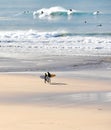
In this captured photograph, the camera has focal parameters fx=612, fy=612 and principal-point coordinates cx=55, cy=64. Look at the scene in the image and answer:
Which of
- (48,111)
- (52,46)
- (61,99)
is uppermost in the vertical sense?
(52,46)

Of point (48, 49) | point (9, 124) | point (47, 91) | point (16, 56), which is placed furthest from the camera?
point (48, 49)

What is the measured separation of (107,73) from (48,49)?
32.0ft

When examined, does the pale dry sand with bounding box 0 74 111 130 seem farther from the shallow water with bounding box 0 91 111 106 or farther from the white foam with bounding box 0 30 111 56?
the white foam with bounding box 0 30 111 56

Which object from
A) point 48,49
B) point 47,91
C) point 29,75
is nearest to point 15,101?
point 47,91

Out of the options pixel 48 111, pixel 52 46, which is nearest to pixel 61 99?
pixel 48 111

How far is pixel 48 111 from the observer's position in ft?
47.5

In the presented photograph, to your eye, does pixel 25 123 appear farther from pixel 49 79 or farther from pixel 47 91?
pixel 49 79

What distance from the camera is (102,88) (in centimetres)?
1828

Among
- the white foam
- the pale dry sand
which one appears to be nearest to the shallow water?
the pale dry sand

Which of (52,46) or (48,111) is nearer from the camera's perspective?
(48,111)

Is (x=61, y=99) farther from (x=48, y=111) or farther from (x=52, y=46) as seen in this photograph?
(x=52, y=46)

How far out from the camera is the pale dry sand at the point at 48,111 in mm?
13000

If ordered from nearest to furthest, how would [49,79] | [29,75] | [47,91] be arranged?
1. [47,91]
2. [49,79]
3. [29,75]

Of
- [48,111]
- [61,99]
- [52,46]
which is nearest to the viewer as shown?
[48,111]
